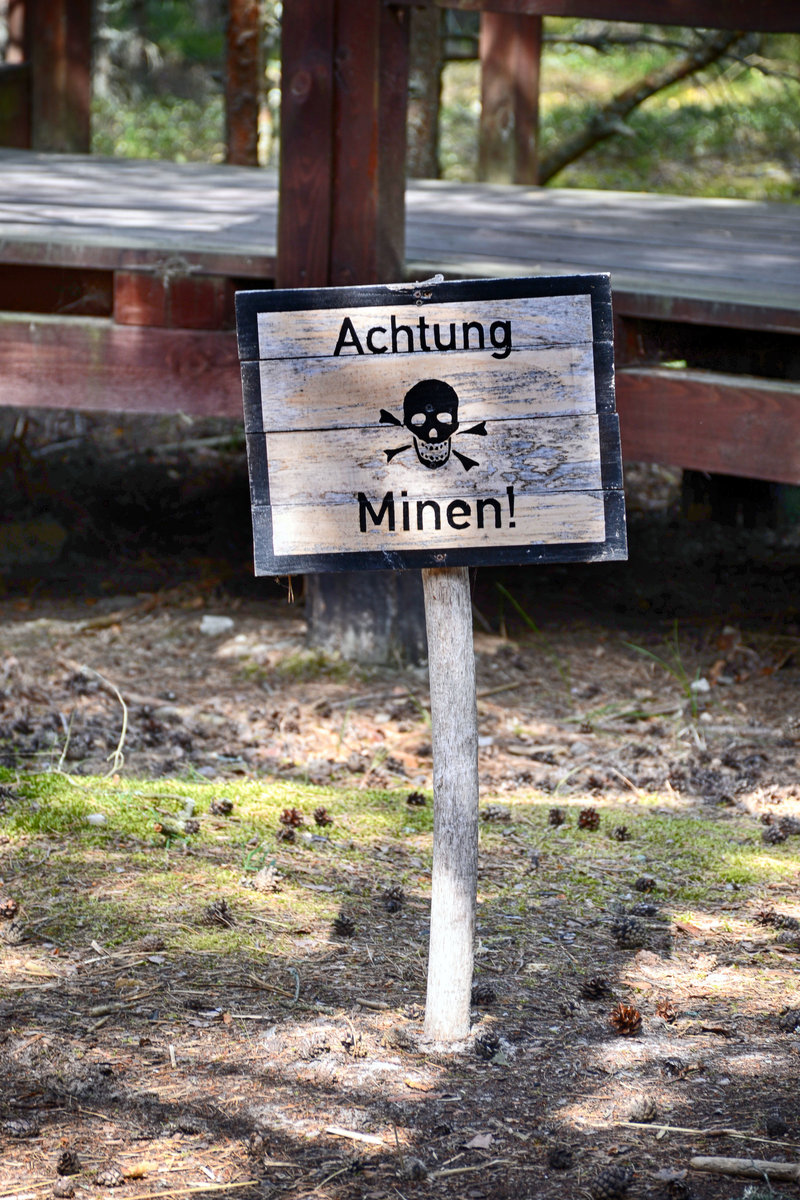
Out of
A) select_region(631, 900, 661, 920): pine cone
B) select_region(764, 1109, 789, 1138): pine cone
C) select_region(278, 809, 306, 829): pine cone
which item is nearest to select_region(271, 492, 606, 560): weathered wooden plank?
select_region(764, 1109, 789, 1138): pine cone

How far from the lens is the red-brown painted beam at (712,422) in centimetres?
386

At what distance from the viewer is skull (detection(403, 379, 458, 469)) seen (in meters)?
2.14

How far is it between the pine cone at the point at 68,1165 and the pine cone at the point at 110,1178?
0.12 feet

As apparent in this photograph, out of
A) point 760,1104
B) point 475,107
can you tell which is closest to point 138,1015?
point 760,1104

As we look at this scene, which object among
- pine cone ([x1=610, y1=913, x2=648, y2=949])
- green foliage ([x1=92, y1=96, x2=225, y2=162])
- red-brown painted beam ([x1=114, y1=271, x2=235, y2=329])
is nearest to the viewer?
pine cone ([x1=610, y1=913, x2=648, y2=949])

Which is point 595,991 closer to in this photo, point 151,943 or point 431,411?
point 151,943

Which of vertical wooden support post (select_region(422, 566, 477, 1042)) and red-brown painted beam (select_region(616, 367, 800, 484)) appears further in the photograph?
red-brown painted beam (select_region(616, 367, 800, 484))

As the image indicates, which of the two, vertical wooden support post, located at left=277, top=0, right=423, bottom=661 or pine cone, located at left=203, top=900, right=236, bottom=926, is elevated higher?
vertical wooden support post, located at left=277, top=0, right=423, bottom=661

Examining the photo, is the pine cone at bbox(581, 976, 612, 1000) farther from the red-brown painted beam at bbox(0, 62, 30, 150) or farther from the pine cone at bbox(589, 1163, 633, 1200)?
the red-brown painted beam at bbox(0, 62, 30, 150)

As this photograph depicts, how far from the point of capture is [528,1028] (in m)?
2.41

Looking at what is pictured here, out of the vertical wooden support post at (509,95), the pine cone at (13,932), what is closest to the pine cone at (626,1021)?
the pine cone at (13,932)

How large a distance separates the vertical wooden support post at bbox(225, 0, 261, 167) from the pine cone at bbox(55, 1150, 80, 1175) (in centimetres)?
752

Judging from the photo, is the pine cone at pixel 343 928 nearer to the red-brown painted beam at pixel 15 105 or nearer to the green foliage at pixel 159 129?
the red-brown painted beam at pixel 15 105

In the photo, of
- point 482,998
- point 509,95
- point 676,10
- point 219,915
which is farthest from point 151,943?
point 509,95
